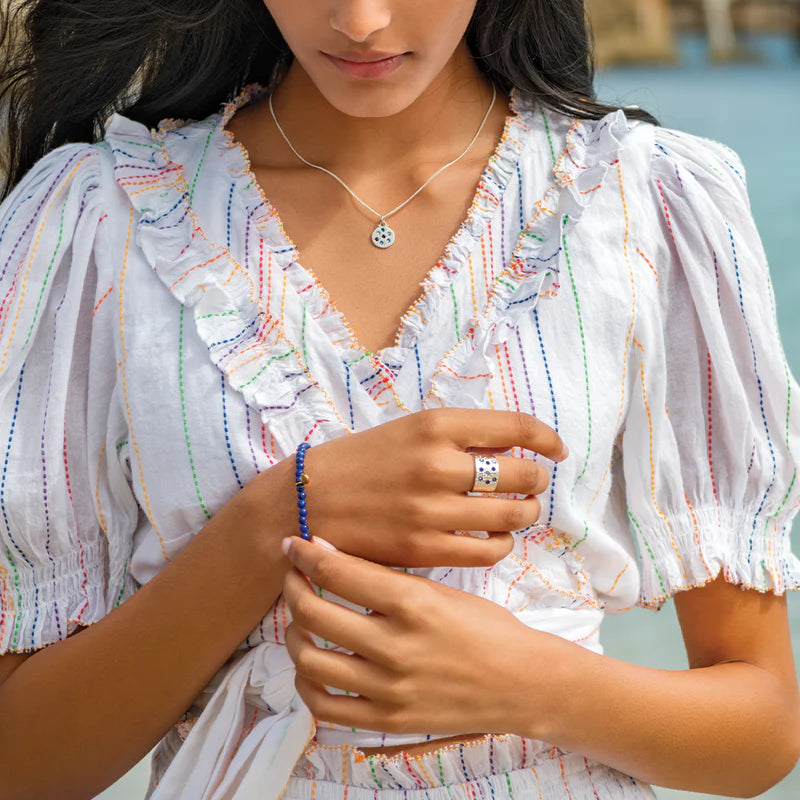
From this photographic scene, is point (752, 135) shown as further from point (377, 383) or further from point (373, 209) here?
point (377, 383)

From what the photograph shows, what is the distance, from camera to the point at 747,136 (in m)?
6.70

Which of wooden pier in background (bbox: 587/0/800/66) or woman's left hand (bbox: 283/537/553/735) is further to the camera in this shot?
wooden pier in background (bbox: 587/0/800/66)

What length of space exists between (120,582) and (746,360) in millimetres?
553

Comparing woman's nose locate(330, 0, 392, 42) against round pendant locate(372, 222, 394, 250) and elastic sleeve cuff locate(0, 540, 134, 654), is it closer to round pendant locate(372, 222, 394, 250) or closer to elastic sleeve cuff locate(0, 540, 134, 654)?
round pendant locate(372, 222, 394, 250)

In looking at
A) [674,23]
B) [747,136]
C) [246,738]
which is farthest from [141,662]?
[674,23]

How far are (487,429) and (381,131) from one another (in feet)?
1.12

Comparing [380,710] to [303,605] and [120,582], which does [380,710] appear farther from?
[120,582]

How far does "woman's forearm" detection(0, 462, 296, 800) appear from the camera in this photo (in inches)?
38.4

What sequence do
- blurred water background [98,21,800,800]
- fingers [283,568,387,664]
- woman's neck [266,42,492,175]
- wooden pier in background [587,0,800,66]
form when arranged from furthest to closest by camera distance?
wooden pier in background [587,0,800,66] → blurred water background [98,21,800,800] → woman's neck [266,42,492,175] → fingers [283,568,387,664]

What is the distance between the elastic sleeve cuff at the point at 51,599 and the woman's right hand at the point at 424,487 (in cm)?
22

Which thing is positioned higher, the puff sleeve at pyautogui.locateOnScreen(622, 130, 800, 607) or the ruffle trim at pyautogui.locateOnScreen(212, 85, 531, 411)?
the ruffle trim at pyautogui.locateOnScreen(212, 85, 531, 411)

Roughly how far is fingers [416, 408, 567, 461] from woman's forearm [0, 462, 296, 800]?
0.12 metres

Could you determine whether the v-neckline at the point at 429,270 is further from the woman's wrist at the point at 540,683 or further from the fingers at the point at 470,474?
the woman's wrist at the point at 540,683

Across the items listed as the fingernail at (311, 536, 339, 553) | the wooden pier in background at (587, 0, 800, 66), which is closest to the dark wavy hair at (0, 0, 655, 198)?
the fingernail at (311, 536, 339, 553)
